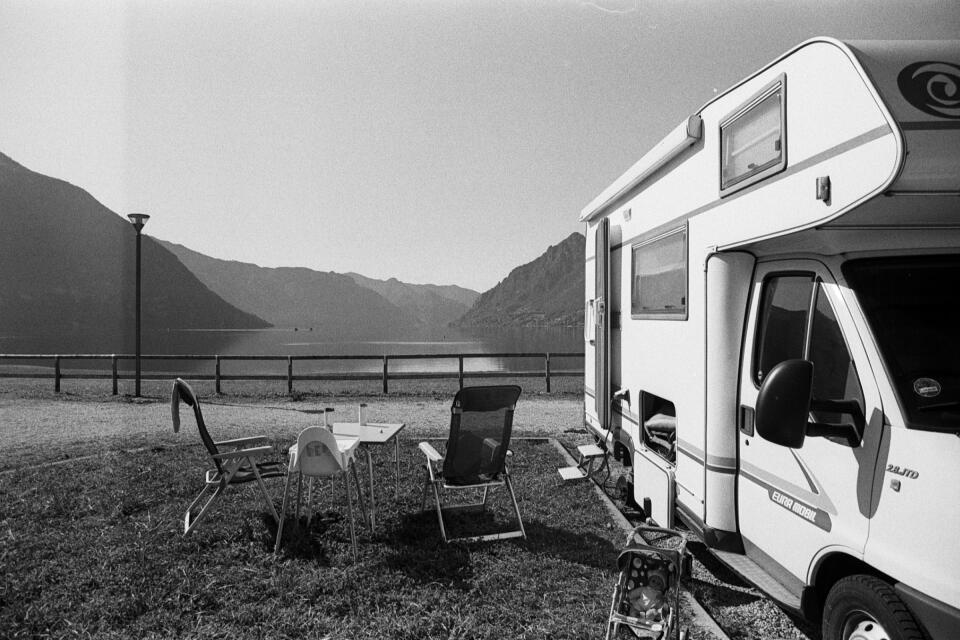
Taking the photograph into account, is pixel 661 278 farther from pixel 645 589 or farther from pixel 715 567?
pixel 645 589

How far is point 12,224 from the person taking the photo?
156m

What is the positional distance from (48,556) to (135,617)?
4.63 ft

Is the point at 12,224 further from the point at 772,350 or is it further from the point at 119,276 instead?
the point at 772,350

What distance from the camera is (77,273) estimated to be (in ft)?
502

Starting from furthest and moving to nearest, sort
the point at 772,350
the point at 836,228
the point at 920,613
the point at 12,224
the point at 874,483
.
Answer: the point at 12,224, the point at 772,350, the point at 836,228, the point at 874,483, the point at 920,613

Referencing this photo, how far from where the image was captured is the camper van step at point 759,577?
2.98m

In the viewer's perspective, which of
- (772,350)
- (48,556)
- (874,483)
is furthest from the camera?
(48,556)

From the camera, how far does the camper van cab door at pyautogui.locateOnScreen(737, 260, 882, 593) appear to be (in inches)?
102

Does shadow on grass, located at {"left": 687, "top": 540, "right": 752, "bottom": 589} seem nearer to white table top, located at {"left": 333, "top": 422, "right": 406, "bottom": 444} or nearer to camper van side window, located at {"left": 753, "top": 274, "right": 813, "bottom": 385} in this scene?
camper van side window, located at {"left": 753, "top": 274, "right": 813, "bottom": 385}

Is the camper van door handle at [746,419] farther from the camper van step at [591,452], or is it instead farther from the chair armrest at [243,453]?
the chair armrest at [243,453]

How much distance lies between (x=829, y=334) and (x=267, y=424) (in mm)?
9719

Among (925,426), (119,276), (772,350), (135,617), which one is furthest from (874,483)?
(119,276)

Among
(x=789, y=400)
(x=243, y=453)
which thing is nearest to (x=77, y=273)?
(x=243, y=453)

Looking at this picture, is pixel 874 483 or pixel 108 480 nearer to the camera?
pixel 874 483
